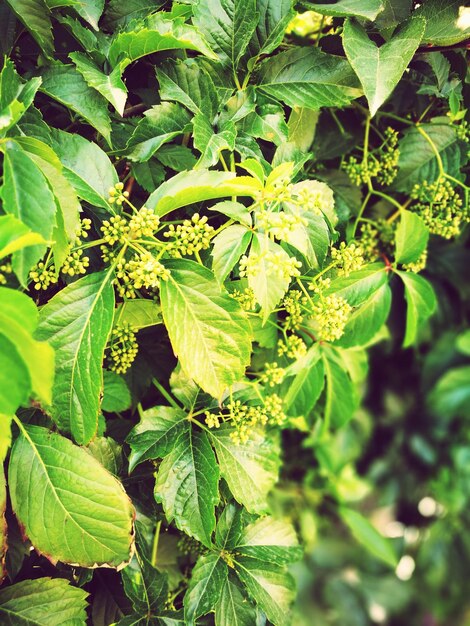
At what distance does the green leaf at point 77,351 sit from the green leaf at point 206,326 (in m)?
0.09

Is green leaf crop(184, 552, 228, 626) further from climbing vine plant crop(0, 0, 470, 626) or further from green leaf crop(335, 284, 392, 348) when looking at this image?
green leaf crop(335, 284, 392, 348)

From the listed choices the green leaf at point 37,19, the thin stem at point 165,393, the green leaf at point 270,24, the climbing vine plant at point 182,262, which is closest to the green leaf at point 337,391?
the climbing vine plant at point 182,262

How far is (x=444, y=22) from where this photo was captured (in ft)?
2.84

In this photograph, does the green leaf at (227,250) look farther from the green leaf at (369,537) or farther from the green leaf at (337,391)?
the green leaf at (369,537)

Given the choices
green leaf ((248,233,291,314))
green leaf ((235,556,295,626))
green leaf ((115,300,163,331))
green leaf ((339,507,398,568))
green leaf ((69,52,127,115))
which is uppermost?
green leaf ((69,52,127,115))

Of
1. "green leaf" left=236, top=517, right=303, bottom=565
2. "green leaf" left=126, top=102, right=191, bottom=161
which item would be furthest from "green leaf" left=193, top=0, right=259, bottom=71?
"green leaf" left=236, top=517, right=303, bottom=565

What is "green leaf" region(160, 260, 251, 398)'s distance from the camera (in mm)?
709

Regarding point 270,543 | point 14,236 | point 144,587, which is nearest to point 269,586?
point 270,543

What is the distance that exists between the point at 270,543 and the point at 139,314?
0.47 metres

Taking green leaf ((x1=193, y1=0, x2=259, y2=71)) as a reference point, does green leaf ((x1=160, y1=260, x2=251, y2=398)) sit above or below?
below

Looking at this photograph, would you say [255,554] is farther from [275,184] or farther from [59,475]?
[275,184]

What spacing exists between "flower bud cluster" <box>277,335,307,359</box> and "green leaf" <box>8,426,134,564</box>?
0.36 meters

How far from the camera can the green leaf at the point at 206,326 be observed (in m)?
0.71

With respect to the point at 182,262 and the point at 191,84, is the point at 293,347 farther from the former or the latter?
the point at 191,84
